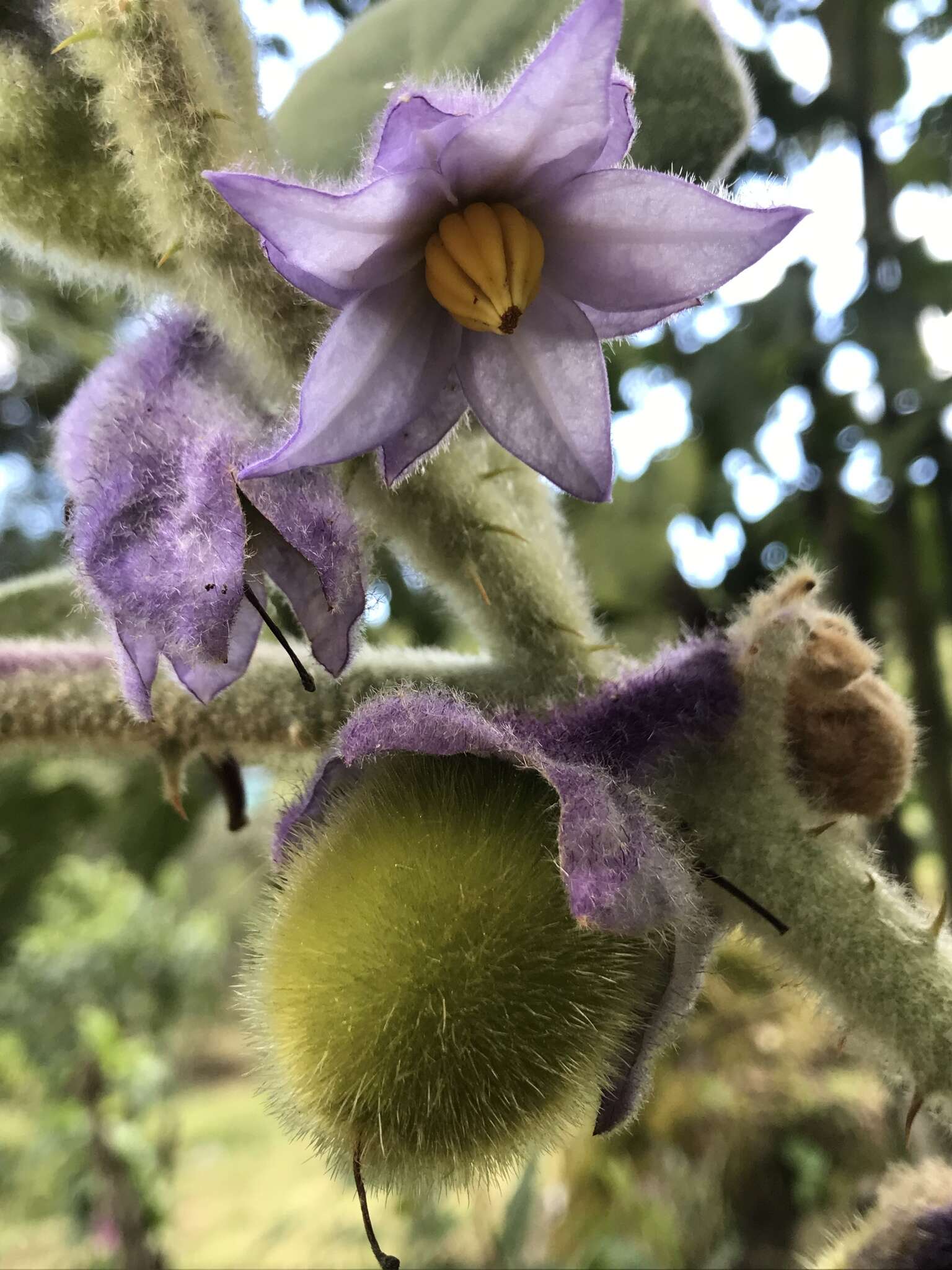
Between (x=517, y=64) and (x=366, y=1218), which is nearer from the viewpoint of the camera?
(x=366, y=1218)

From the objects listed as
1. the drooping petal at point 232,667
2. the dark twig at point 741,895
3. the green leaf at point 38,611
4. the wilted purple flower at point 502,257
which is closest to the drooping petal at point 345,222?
the wilted purple flower at point 502,257

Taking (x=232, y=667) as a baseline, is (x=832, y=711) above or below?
below

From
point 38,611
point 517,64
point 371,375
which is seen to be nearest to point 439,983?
point 371,375

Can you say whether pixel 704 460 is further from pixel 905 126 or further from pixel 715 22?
pixel 715 22

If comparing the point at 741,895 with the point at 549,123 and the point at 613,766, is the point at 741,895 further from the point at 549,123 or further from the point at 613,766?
the point at 549,123

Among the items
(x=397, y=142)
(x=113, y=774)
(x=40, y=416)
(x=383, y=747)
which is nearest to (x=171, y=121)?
(x=397, y=142)

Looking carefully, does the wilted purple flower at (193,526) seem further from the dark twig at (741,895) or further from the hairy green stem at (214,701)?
the dark twig at (741,895)

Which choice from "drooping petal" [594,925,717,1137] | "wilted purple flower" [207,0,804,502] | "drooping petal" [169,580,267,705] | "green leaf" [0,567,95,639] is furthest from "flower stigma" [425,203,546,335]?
"green leaf" [0,567,95,639]
